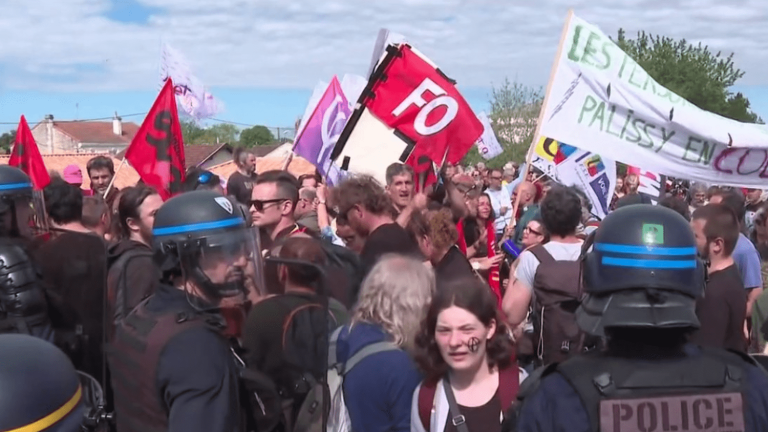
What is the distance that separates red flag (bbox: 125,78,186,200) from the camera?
829cm

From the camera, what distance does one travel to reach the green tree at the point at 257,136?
333 feet

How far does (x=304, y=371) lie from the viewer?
10.8ft

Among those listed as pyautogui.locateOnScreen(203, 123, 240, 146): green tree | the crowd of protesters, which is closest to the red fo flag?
the crowd of protesters

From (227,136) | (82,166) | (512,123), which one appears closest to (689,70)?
(512,123)

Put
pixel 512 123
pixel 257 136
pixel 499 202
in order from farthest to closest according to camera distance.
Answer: pixel 257 136, pixel 512 123, pixel 499 202

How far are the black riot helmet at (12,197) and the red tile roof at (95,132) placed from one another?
91054mm

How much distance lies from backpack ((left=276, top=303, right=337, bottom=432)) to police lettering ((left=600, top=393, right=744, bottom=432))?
51.7 inches

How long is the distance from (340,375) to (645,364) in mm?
1964

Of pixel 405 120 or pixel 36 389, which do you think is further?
pixel 405 120

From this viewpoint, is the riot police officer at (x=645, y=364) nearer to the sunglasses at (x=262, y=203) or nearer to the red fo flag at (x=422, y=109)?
the sunglasses at (x=262, y=203)

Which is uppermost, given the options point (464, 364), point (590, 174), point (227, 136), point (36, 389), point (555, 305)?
point (36, 389)

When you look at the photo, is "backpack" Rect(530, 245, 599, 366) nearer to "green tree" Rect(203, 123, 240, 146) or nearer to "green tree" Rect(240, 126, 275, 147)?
"green tree" Rect(240, 126, 275, 147)

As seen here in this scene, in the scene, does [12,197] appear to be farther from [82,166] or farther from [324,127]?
[82,166]

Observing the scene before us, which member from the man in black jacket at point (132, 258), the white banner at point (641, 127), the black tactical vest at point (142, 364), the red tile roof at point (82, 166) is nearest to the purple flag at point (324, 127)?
the white banner at point (641, 127)
